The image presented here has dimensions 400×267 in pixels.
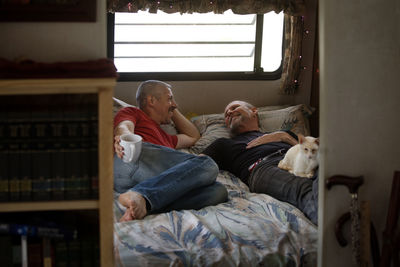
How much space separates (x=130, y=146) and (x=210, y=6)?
5.83 feet

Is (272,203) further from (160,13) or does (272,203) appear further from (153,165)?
(160,13)

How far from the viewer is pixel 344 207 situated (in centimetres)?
231

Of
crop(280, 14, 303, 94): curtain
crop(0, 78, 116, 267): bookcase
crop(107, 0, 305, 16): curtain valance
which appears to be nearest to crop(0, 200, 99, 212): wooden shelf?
crop(0, 78, 116, 267): bookcase

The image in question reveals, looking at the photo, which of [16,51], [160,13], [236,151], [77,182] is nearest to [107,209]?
[77,182]

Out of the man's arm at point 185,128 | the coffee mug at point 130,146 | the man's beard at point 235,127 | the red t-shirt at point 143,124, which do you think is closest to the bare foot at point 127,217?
the coffee mug at point 130,146

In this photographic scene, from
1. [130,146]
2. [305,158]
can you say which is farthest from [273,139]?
[130,146]

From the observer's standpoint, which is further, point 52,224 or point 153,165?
point 153,165

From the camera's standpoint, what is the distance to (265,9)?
4152 mm

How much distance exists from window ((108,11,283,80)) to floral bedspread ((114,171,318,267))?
1.99m

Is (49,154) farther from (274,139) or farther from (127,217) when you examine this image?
(274,139)

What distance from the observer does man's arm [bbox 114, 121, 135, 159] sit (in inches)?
109

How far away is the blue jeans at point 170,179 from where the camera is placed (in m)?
2.64

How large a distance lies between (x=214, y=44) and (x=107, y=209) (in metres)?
2.93

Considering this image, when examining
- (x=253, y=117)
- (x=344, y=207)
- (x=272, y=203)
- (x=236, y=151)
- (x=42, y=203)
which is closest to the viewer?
(x=42, y=203)
